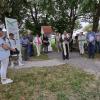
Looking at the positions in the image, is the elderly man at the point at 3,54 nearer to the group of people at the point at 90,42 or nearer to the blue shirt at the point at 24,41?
the group of people at the point at 90,42

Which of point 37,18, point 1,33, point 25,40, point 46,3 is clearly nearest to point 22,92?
point 1,33

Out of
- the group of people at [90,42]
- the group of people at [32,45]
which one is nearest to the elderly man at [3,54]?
the group of people at [32,45]

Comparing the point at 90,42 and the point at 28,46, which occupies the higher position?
the point at 90,42

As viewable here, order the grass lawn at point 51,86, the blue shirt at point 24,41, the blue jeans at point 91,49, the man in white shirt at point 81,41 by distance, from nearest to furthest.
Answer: the grass lawn at point 51,86, the blue jeans at point 91,49, the blue shirt at point 24,41, the man in white shirt at point 81,41

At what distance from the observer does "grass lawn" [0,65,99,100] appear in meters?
9.55

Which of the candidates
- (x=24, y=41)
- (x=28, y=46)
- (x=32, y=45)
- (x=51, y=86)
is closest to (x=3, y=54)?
(x=51, y=86)

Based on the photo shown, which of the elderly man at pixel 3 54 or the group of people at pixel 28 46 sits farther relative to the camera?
the group of people at pixel 28 46

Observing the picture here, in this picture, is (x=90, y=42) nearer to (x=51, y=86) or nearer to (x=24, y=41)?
(x=24, y=41)

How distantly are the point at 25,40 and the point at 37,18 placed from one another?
13734 millimetres

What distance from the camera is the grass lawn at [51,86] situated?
955 centimetres

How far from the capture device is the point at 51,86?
1055 cm

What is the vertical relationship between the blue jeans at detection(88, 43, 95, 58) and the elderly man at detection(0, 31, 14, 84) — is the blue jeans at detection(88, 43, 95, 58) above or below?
below

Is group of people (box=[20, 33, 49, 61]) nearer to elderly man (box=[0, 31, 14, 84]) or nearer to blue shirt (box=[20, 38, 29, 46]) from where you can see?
blue shirt (box=[20, 38, 29, 46])

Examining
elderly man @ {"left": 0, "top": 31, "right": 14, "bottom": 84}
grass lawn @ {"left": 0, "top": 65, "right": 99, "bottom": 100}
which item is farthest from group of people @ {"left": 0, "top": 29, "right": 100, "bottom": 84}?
grass lawn @ {"left": 0, "top": 65, "right": 99, "bottom": 100}
